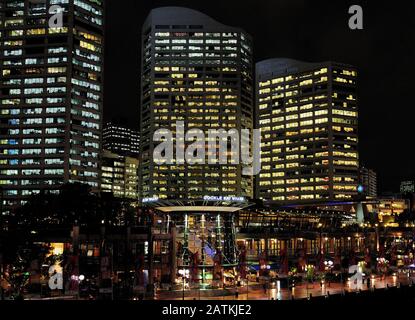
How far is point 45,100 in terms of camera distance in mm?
190500

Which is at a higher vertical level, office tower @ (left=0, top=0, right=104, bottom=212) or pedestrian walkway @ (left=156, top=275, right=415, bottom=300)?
office tower @ (left=0, top=0, right=104, bottom=212)

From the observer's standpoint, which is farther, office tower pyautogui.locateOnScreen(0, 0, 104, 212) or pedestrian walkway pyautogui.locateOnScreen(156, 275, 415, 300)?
office tower pyautogui.locateOnScreen(0, 0, 104, 212)

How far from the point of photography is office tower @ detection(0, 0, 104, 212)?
186375 millimetres

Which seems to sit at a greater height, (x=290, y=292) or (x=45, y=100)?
(x=45, y=100)

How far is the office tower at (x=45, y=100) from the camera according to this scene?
7338 inches

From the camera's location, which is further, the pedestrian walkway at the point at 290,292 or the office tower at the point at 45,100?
the office tower at the point at 45,100

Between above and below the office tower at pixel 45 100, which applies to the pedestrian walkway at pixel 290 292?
below

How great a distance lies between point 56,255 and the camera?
280 feet
